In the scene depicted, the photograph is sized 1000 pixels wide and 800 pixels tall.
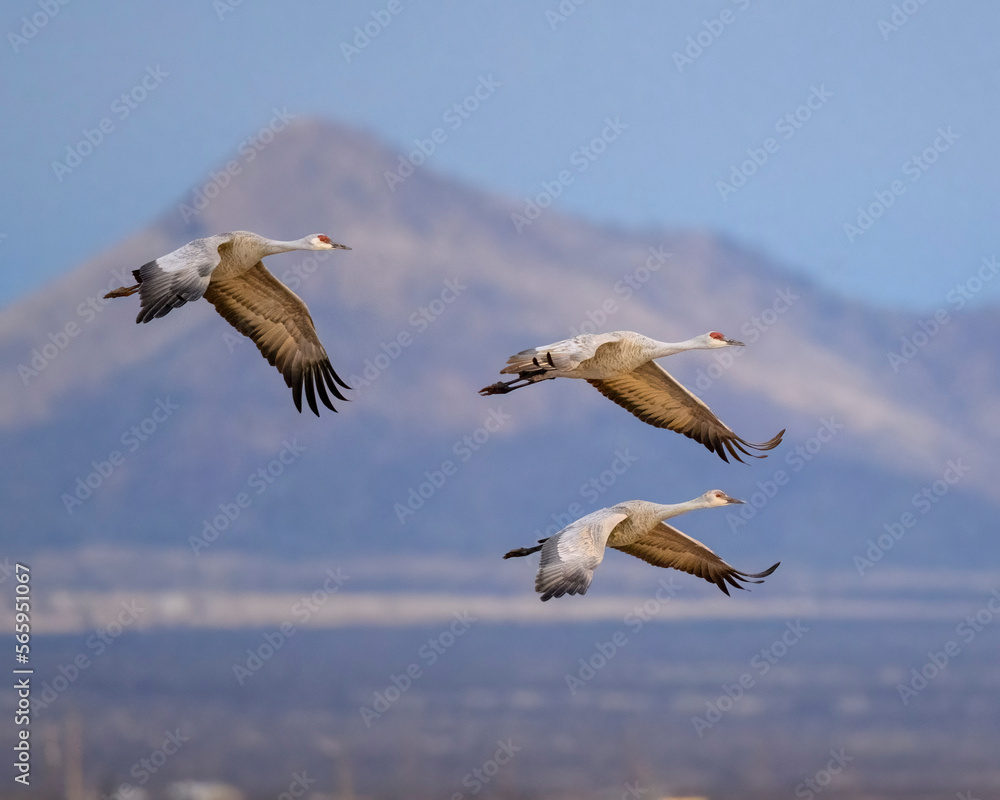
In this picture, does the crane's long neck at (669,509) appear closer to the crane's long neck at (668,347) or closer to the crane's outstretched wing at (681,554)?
the crane's outstretched wing at (681,554)

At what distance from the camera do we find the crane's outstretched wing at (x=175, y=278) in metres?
12.2

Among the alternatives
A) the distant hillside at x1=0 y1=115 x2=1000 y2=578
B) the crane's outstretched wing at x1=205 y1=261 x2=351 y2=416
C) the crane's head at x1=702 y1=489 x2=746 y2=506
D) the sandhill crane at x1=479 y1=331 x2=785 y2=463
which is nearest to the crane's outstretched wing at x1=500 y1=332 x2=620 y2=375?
the sandhill crane at x1=479 y1=331 x2=785 y2=463

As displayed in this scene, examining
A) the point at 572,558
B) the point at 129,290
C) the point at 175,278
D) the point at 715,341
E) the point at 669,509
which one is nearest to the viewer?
the point at 572,558

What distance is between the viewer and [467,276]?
13200cm

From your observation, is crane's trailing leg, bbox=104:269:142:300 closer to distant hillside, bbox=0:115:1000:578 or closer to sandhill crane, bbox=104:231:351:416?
sandhill crane, bbox=104:231:351:416

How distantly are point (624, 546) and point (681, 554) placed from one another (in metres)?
0.81

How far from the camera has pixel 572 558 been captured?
39.4ft

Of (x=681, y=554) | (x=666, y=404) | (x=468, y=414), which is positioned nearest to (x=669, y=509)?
(x=681, y=554)

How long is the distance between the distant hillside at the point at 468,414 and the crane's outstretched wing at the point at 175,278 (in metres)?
81.3

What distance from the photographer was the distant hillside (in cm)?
10819

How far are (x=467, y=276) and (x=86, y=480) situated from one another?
124ft

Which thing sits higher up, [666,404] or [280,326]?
[666,404]

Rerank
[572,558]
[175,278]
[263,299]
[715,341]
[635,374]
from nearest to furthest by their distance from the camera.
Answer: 1. [572,558]
2. [175,278]
3. [263,299]
4. [715,341]
5. [635,374]

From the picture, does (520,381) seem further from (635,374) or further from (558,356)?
(635,374)
